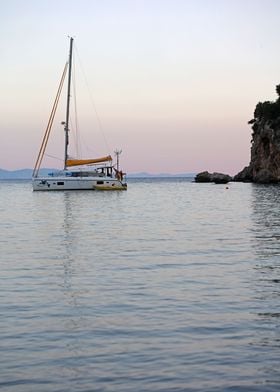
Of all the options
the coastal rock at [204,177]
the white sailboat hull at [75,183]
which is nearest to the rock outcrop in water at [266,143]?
the coastal rock at [204,177]

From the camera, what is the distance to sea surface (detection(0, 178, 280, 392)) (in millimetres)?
7660

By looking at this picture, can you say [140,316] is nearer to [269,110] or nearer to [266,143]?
[266,143]

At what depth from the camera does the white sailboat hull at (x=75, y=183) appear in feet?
241

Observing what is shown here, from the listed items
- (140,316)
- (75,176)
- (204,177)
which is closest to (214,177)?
(204,177)

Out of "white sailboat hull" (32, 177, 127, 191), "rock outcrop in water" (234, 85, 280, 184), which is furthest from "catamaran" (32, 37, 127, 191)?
"rock outcrop in water" (234, 85, 280, 184)

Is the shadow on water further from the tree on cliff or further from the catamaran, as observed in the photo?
the tree on cliff


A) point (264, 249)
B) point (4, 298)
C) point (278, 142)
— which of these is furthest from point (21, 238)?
point (278, 142)

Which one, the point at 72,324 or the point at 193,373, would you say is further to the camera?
the point at 72,324

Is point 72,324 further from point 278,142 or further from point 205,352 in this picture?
point 278,142

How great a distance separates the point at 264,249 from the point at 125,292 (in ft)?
28.4

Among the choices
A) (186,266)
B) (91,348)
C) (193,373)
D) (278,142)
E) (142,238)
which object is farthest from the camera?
(278,142)

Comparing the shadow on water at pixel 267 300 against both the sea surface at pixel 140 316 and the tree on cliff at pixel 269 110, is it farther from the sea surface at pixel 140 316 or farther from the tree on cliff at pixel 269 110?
the tree on cliff at pixel 269 110

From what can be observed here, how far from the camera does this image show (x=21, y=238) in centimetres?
2453

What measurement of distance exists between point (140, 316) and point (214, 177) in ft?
469
